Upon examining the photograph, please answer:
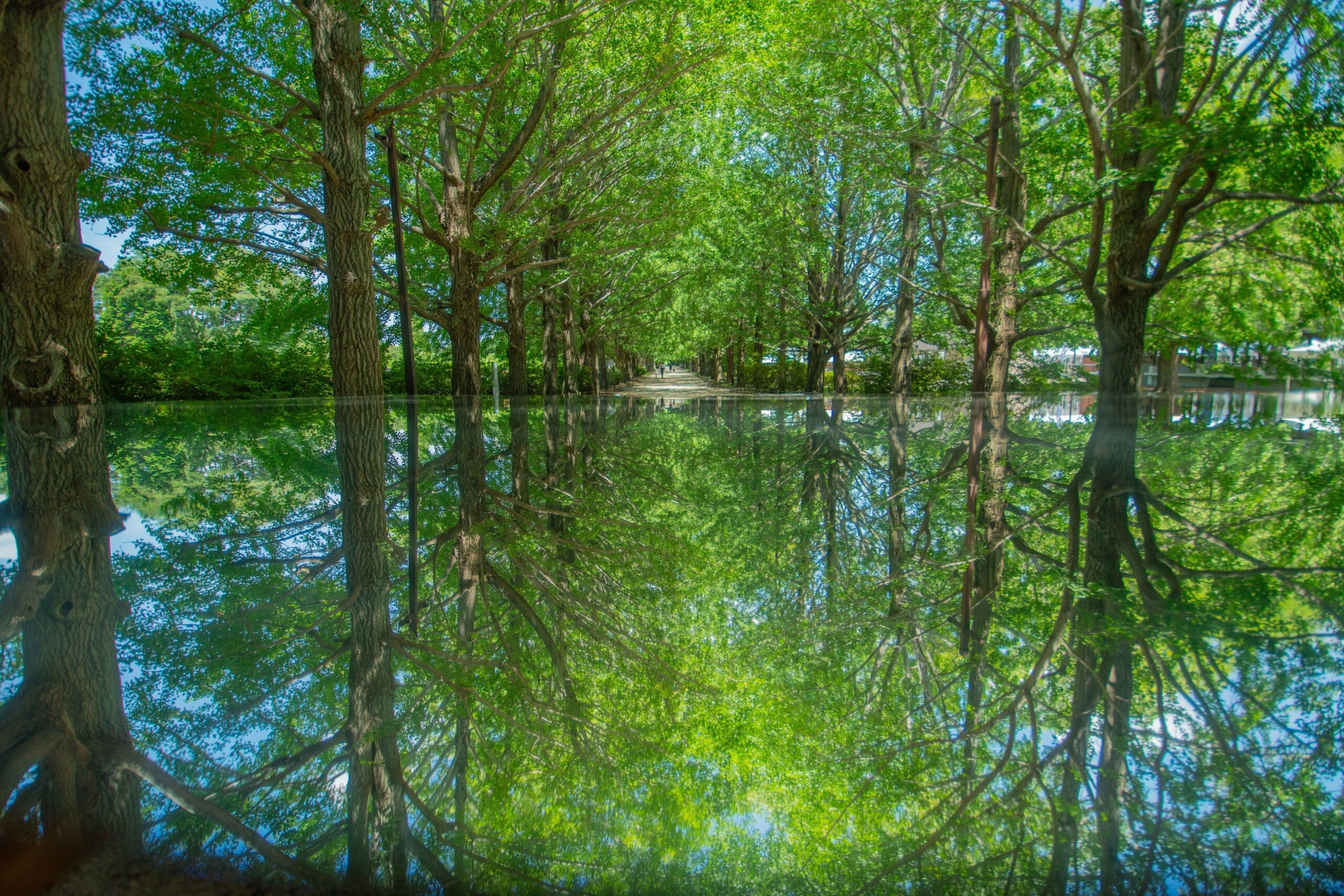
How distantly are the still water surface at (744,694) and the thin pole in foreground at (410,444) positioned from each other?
0.16ft

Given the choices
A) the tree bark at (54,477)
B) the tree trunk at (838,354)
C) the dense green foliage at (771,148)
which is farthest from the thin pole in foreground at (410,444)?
the tree trunk at (838,354)

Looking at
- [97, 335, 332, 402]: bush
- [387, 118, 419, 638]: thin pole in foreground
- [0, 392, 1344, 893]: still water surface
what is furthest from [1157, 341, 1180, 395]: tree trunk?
[97, 335, 332, 402]: bush

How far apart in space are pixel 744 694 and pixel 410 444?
20.1 feet

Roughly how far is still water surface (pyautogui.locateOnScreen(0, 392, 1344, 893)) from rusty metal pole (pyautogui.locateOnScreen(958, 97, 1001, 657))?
0.04m

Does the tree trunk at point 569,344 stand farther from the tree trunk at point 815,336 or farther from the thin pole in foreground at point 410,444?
the tree trunk at point 815,336

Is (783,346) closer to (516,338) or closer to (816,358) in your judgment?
(816,358)

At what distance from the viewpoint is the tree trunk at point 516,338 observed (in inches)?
719

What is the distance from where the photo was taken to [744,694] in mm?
1539

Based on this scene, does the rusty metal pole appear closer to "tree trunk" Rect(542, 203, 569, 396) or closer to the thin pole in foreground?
the thin pole in foreground

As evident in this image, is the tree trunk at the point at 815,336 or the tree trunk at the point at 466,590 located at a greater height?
the tree trunk at the point at 815,336

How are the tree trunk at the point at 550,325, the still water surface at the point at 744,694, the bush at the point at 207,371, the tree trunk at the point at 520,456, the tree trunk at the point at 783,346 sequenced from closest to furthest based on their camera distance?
1. the still water surface at the point at 744,694
2. the tree trunk at the point at 520,456
3. the tree trunk at the point at 550,325
4. the bush at the point at 207,371
5. the tree trunk at the point at 783,346

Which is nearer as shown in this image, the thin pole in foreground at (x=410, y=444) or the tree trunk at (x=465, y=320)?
the thin pole in foreground at (x=410, y=444)

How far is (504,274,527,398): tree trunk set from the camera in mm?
18250

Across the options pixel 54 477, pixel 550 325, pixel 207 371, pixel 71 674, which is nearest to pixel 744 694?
pixel 71 674
